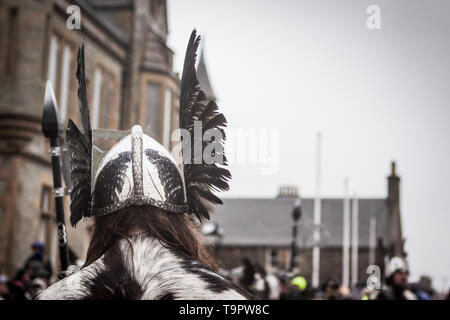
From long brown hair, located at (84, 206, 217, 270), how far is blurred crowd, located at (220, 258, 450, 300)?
0.62 ft

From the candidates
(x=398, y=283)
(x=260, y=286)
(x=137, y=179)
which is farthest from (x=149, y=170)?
(x=260, y=286)

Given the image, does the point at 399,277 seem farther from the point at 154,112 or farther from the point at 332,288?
the point at 154,112

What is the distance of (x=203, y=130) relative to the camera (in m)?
2.08

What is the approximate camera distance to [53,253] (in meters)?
18.7

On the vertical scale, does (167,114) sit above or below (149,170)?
above

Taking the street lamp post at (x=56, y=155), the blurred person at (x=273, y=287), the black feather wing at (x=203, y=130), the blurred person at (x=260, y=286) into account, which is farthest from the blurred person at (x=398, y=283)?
the blurred person at (x=273, y=287)

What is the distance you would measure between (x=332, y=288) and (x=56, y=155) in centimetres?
Result: 521

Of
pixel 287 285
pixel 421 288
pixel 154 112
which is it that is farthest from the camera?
pixel 287 285

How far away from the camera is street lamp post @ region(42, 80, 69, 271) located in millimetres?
2977

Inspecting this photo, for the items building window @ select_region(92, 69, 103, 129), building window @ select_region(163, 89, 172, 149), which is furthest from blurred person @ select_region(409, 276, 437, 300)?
building window @ select_region(163, 89, 172, 149)

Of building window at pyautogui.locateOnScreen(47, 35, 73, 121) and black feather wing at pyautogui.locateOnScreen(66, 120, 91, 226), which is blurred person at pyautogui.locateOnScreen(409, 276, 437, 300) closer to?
black feather wing at pyautogui.locateOnScreen(66, 120, 91, 226)

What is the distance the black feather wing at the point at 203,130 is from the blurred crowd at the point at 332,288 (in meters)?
0.29
